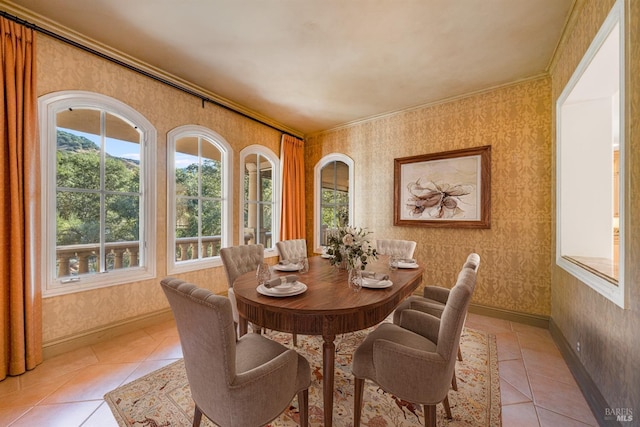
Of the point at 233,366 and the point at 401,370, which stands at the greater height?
the point at 233,366

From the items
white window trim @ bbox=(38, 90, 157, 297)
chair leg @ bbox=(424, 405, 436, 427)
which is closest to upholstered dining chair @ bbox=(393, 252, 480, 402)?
chair leg @ bbox=(424, 405, 436, 427)

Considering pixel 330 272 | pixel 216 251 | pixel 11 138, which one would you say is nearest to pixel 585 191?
pixel 330 272

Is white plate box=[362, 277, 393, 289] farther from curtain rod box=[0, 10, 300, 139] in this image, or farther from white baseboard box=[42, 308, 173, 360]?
curtain rod box=[0, 10, 300, 139]

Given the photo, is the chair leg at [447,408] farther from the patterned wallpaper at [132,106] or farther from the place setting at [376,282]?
the patterned wallpaper at [132,106]

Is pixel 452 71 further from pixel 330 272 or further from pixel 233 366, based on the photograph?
pixel 233 366

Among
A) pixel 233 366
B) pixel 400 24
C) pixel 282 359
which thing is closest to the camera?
pixel 233 366

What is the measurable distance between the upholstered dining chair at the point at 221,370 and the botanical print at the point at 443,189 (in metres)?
3.00

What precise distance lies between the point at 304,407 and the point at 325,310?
0.53m

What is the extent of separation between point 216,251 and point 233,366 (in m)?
Result: 2.83

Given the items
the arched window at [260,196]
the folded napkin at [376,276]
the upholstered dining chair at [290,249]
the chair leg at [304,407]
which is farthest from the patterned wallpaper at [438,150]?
the chair leg at [304,407]

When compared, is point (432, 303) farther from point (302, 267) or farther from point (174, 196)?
point (174, 196)

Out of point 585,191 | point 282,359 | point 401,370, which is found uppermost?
point 585,191

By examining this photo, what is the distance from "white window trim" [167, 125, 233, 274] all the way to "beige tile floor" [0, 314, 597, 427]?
2.76ft

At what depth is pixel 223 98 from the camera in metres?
3.63
